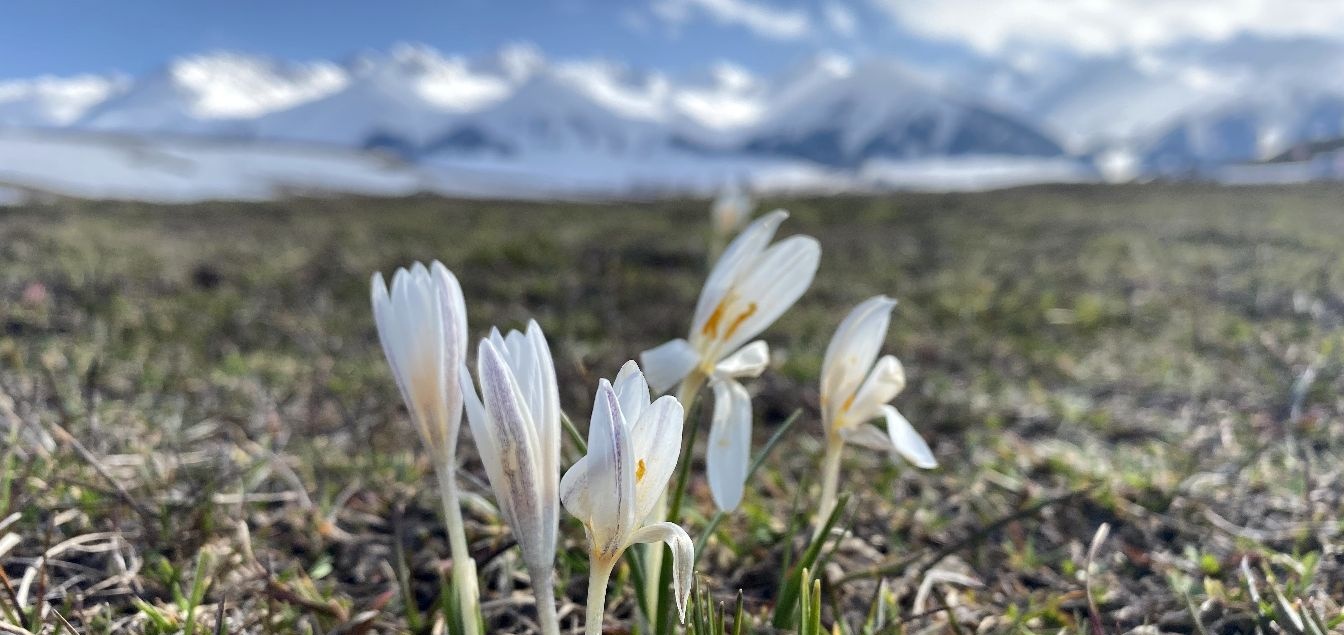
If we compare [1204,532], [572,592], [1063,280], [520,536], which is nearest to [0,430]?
[572,592]

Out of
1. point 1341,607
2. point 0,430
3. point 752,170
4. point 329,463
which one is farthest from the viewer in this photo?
point 752,170

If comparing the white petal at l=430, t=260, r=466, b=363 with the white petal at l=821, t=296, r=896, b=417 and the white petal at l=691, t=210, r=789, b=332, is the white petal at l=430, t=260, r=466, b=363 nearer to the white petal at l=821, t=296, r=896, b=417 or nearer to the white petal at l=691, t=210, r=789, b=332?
the white petal at l=691, t=210, r=789, b=332

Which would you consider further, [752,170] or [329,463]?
[752,170]

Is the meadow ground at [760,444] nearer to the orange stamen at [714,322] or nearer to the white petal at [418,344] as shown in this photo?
the orange stamen at [714,322]

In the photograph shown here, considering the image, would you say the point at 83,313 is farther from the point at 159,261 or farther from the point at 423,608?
the point at 423,608

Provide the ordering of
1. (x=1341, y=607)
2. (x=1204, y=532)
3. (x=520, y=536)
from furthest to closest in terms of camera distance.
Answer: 1. (x=1204, y=532)
2. (x=1341, y=607)
3. (x=520, y=536)

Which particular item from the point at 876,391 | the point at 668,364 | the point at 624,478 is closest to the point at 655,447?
the point at 624,478
